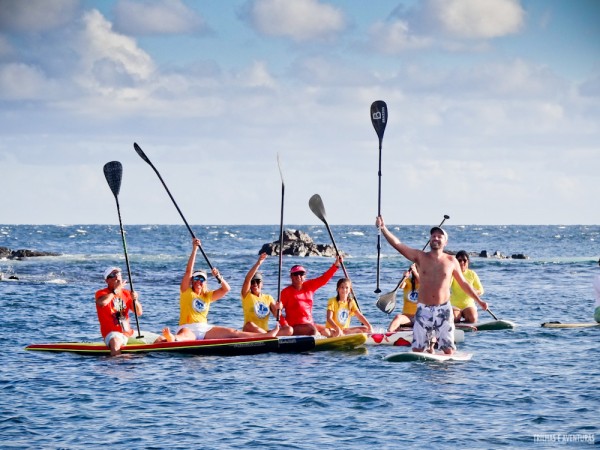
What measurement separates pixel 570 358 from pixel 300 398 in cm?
584

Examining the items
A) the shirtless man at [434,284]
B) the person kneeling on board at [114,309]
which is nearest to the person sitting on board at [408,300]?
the shirtless man at [434,284]

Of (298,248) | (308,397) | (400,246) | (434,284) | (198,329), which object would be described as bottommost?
(308,397)

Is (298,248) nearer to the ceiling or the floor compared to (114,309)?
nearer to the ceiling

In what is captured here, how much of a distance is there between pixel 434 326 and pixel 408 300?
4.27 meters

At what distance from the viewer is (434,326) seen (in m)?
14.7

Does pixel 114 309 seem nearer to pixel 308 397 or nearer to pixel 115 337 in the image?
pixel 115 337

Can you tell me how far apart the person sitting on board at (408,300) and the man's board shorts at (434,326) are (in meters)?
3.22

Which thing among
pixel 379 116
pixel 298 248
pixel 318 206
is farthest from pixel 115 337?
pixel 298 248

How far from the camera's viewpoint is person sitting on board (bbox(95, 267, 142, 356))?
52.7 ft

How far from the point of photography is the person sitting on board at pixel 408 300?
18.4 m

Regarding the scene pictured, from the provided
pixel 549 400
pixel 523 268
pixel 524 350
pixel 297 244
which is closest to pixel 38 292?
pixel 524 350

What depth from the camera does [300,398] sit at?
1332 centimetres

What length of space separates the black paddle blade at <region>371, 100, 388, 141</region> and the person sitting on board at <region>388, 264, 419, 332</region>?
429 cm

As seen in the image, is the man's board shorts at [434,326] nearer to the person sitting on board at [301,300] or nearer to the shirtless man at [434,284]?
the shirtless man at [434,284]
